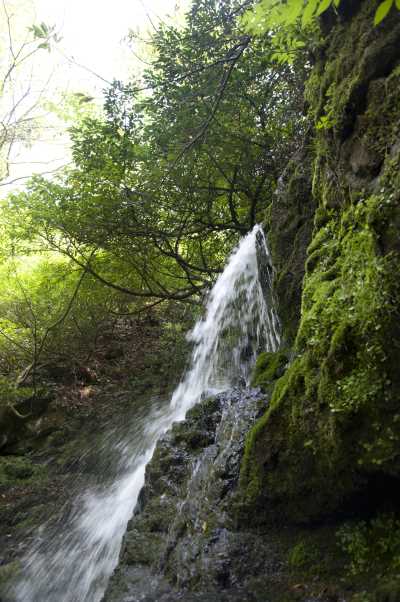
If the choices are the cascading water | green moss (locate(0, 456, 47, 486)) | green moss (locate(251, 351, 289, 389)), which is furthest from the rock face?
green moss (locate(0, 456, 47, 486))

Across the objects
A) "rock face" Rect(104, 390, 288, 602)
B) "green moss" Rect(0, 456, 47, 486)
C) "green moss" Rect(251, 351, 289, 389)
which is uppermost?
"green moss" Rect(251, 351, 289, 389)

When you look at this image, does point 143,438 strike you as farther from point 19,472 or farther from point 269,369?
point 269,369

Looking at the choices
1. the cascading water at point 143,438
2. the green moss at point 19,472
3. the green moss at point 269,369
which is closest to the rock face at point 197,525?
the green moss at point 269,369

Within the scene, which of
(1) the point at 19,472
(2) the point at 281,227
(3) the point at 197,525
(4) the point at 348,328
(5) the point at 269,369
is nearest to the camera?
(4) the point at 348,328

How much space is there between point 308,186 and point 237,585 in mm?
4033

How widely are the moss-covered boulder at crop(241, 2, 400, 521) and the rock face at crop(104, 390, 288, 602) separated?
271mm

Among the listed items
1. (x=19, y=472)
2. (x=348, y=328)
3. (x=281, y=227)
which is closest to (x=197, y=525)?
(x=348, y=328)

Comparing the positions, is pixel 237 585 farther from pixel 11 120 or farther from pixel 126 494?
pixel 11 120

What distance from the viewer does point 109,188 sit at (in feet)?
23.2

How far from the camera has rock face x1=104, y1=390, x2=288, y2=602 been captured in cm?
267

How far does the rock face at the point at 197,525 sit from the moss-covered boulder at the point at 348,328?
271mm

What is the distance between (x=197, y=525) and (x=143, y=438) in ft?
12.0

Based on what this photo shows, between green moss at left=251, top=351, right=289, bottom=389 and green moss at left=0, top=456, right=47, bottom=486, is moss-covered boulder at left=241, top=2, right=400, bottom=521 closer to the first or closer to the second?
green moss at left=251, top=351, right=289, bottom=389

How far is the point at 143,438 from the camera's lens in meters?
6.61
